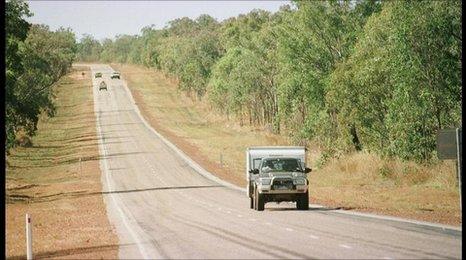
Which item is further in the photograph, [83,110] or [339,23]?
[83,110]

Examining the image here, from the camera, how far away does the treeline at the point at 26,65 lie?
1519 inches

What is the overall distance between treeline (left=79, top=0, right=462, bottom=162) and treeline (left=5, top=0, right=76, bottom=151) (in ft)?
67.2

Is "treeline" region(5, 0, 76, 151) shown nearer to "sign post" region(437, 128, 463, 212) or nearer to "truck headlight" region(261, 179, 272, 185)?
"truck headlight" region(261, 179, 272, 185)

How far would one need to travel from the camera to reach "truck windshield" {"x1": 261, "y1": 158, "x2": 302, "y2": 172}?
26.8 meters

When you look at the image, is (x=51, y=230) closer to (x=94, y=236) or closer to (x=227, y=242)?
(x=94, y=236)

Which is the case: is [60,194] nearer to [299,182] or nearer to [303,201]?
[303,201]

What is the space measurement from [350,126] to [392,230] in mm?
30537

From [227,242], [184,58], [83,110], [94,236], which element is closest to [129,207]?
[94,236]

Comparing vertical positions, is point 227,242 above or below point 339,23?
below

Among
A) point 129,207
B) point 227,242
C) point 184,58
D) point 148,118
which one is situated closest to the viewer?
point 227,242

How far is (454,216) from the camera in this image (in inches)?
899

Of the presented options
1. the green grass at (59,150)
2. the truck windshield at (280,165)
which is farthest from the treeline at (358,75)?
the green grass at (59,150)

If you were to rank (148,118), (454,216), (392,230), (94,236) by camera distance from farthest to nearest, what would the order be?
(148,118) → (454,216) → (94,236) → (392,230)

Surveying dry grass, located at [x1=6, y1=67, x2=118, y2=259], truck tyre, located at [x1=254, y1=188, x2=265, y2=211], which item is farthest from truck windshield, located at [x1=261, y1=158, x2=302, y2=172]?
dry grass, located at [x1=6, y1=67, x2=118, y2=259]
